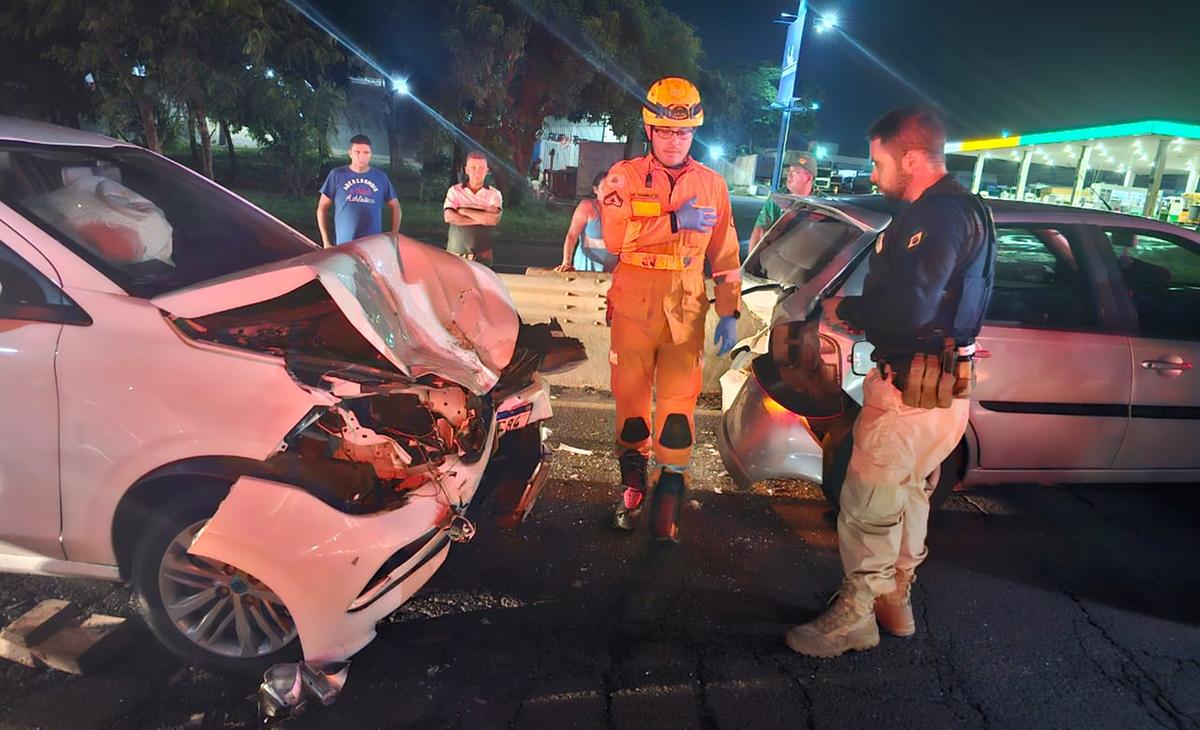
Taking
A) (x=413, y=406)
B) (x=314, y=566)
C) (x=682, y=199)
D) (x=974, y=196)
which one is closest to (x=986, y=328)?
(x=974, y=196)

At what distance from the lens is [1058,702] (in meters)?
2.56

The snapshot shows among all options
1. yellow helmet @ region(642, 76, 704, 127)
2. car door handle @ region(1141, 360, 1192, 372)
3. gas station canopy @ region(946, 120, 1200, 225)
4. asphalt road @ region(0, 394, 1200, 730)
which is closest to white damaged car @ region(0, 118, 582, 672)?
asphalt road @ region(0, 394, 1200, 730)

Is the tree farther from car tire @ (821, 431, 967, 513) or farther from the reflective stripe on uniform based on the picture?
car tire @ (821, 431, 967, 513)

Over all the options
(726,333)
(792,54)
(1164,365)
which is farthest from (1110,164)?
(726,333)

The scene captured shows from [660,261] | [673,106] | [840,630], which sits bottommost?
[840,630]

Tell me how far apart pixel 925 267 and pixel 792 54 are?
41.5ft

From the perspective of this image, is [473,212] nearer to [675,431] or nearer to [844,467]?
[675,431]

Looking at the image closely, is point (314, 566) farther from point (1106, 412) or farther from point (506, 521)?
point (1106, 412)

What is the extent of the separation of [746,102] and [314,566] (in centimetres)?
4709

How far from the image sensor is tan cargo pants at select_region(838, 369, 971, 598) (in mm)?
2609

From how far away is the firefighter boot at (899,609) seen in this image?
2877 mm

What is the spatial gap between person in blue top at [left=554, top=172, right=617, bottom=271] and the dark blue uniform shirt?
10.0ft

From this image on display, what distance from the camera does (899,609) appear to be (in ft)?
9.50

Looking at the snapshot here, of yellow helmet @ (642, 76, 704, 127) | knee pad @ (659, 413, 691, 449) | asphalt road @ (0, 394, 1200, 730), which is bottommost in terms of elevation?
asphalt road @ (0, 394, 1200, 730)
